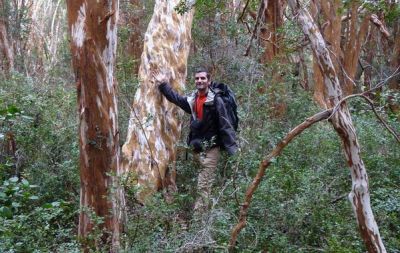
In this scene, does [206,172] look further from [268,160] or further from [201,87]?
[268,160]

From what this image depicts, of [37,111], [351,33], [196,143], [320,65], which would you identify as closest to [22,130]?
[37,111]

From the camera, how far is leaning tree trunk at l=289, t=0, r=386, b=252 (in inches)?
177

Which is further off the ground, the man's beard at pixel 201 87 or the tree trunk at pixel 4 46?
the tree trunk at pixel 4 46

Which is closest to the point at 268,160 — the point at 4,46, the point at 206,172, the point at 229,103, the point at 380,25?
the point at 206,172

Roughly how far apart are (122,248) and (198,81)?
248 centimetres

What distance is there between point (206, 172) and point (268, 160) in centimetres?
180

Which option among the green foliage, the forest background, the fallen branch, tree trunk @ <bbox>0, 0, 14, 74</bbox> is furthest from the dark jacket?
tree trunk @ <bbox>0, 0, 14, 74</bbox>

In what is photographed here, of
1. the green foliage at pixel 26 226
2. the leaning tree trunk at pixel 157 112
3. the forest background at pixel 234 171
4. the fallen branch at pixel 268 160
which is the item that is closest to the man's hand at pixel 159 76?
the leaning tree trunk at pixel 157 112

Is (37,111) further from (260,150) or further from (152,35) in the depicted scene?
(260,150)

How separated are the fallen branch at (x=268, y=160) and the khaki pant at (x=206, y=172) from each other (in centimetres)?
88

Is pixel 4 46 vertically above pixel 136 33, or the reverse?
pixel 136 33

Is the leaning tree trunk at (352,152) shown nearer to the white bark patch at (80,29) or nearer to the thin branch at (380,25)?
the white bark patch at (80,29)

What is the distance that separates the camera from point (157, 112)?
7.38 meters

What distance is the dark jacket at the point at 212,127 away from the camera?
21.0 feet
